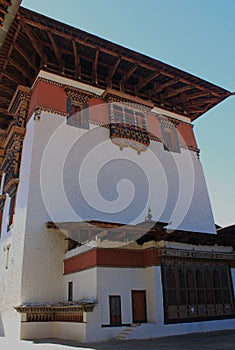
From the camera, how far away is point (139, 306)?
912 centimetres

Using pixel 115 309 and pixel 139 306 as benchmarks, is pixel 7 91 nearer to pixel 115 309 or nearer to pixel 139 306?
pixel 115 309

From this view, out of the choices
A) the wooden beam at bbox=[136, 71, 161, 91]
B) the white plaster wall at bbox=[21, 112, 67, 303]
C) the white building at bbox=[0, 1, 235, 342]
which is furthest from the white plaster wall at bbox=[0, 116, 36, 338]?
the wooden beam at bbox=[136, 71, 161, 91]

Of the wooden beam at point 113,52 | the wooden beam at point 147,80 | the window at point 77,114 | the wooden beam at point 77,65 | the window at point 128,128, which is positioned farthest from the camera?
the wooden beam at point 147,80

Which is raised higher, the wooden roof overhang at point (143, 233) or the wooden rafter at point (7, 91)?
the wooden rafter at point (7, 91)

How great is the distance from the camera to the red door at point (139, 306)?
902 centimetres

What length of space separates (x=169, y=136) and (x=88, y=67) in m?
4.91

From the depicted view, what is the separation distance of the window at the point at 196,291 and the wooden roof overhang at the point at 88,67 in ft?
28.7

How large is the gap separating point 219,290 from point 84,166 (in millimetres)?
6349

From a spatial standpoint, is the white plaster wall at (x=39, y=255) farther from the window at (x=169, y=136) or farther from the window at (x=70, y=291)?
the window at (x=169, y=136)

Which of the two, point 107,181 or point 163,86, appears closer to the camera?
point 107,181

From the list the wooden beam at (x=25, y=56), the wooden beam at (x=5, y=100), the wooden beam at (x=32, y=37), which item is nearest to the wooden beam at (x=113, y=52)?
the wooden beam at (x=32, y=37)

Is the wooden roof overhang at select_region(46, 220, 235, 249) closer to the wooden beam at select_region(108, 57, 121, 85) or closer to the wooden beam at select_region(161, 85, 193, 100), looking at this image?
the wooden beam at select_region(108, 57, 121, 85)

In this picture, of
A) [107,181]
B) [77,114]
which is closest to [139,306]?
[107,181]

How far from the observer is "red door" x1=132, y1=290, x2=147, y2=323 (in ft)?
29.6
